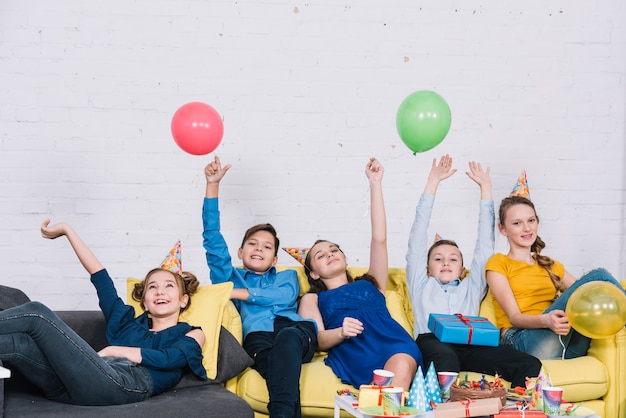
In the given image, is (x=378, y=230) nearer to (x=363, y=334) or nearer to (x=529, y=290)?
(x=363, y=334)

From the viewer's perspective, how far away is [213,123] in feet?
11.1

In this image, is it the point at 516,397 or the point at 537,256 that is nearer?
the point at 516,397

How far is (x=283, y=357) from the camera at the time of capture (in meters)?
3.00

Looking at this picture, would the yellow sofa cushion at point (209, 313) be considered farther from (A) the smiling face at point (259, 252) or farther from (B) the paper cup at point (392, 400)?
(B) the paper cup at point (392, 400)

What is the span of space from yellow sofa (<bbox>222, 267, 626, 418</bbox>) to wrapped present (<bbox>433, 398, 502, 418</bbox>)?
658mm

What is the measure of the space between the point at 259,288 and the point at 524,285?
1139 mm

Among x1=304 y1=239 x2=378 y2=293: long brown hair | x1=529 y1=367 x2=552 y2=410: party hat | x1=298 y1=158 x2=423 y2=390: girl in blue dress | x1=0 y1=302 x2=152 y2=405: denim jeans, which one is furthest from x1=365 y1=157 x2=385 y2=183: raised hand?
x1=0 y1=302 x2=152 y2=405: denim jeans

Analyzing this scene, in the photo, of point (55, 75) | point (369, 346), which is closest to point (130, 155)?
point (55, 75)

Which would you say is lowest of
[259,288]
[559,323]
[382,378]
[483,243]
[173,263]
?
[382,378]

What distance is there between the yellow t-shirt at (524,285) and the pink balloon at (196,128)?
4.27 ft

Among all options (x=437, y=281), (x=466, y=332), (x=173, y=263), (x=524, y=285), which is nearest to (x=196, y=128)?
(x=173, y=263)

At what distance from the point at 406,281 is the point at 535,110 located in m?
1.28

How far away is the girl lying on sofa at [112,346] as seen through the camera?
268cm

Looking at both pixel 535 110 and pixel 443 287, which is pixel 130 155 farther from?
pixel 535 110
